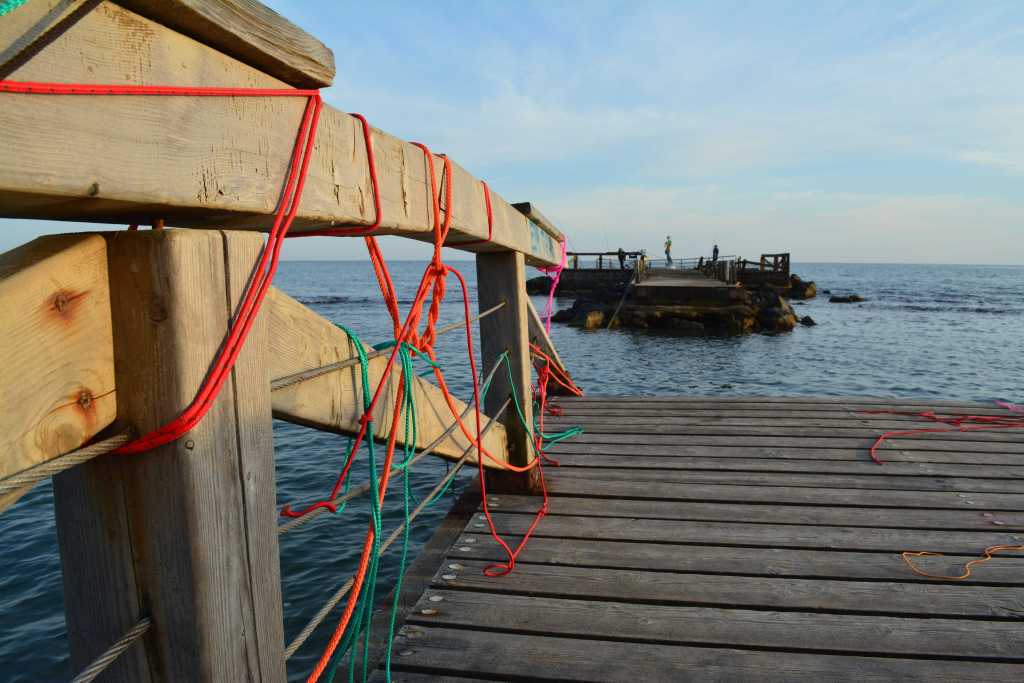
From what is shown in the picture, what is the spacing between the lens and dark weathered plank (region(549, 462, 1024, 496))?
3623mm

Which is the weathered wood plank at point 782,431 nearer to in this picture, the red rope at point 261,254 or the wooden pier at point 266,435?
the wooden pier at point 266,435

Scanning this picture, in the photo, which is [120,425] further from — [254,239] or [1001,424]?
[1001,424]

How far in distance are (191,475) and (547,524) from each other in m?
2.43

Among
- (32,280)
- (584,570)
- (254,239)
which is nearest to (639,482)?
(584,570)

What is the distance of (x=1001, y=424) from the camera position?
495cm

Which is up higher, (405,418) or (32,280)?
(32,280)

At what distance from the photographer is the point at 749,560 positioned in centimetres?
278

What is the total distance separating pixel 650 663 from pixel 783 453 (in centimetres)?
261

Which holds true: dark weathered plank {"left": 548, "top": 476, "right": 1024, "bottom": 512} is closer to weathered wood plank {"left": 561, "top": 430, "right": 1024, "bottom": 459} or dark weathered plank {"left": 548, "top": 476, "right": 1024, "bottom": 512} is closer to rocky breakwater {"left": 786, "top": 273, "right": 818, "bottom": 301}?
weathered wood plank {"left": 561, "top": 430, "right": 1024, "bottom": 459}

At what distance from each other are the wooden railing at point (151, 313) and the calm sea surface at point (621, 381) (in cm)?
359

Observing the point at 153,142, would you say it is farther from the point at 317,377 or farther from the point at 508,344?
the point at 508,344

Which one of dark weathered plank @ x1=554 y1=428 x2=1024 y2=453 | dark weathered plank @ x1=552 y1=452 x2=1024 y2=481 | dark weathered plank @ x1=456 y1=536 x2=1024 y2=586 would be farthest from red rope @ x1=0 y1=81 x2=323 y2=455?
dark weathered plank @ x1=554 y1=428 x2=1024 y2=453

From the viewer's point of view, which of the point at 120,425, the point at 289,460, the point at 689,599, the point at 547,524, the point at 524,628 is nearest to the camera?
the point at 120,425

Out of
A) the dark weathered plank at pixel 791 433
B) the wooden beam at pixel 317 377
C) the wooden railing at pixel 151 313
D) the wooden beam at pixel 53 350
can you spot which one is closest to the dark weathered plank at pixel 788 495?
the dark weathered plank at pixel 791 433
